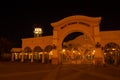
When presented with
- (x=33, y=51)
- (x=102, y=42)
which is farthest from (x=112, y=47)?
(x=33, y=51)

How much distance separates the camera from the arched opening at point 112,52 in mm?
29172

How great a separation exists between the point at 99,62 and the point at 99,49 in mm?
1891

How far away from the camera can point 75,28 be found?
2959cm

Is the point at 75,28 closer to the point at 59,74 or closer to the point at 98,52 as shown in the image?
the point at 98,52

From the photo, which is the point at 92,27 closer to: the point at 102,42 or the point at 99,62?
the point at 102,42

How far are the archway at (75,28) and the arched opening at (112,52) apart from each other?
9.44ft

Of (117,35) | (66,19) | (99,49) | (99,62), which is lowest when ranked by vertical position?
(99,62)

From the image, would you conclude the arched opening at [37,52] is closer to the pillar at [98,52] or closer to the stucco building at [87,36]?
the stucco building at [87,36]

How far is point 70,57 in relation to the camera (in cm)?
4703

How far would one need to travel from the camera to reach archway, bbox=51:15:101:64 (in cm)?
2819

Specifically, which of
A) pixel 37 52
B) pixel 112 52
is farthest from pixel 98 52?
pixel 37 52

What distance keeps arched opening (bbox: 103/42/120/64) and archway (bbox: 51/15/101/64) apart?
9.44ft

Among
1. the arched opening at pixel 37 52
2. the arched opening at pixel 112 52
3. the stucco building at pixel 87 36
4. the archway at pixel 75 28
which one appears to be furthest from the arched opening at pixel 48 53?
the arched opening at pixel 112 52

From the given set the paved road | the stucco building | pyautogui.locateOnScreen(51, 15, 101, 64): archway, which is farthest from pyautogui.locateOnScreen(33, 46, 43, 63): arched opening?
the paved road
